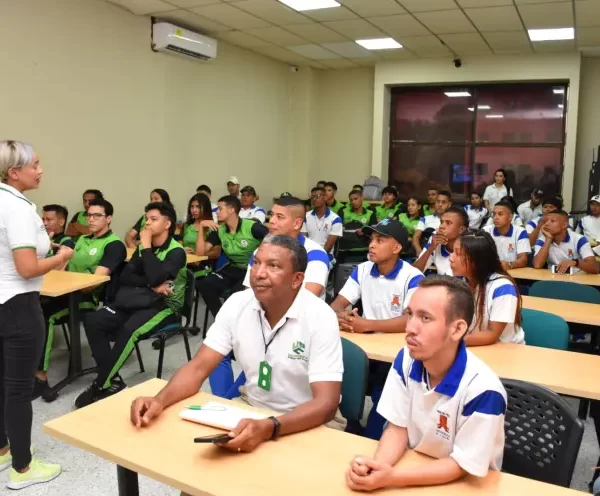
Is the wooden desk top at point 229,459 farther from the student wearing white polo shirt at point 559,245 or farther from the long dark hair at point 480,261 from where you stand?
the student wearing white polo shirt at point 559,245

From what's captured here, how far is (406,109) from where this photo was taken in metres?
9.82

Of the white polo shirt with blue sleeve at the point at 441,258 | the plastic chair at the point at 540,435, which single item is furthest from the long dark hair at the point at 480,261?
the white polo shirt with blue sleeve at the point at 441,258

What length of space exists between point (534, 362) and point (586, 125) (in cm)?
768

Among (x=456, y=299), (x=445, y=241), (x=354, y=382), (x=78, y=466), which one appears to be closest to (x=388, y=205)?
(x=445, y=241)

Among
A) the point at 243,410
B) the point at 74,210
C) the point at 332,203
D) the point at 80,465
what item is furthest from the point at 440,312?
the point at 332,203

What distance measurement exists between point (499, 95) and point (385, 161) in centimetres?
210

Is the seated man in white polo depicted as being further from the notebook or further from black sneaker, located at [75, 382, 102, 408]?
black sneaker, located at [75, 382, 102, 408]

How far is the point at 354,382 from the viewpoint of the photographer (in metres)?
2.11

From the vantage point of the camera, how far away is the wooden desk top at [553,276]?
13.9 feet

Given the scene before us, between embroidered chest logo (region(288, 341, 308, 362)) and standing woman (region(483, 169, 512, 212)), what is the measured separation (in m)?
7.23

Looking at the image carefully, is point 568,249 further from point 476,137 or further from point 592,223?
point 476,137

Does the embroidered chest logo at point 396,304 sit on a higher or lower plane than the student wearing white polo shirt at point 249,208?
lower

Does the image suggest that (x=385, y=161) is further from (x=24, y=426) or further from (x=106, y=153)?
(x=24, y=426)

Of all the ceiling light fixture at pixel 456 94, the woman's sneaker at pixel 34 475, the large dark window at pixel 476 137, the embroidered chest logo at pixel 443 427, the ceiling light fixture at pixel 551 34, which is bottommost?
the woman's sneaker at pixel 34 475
